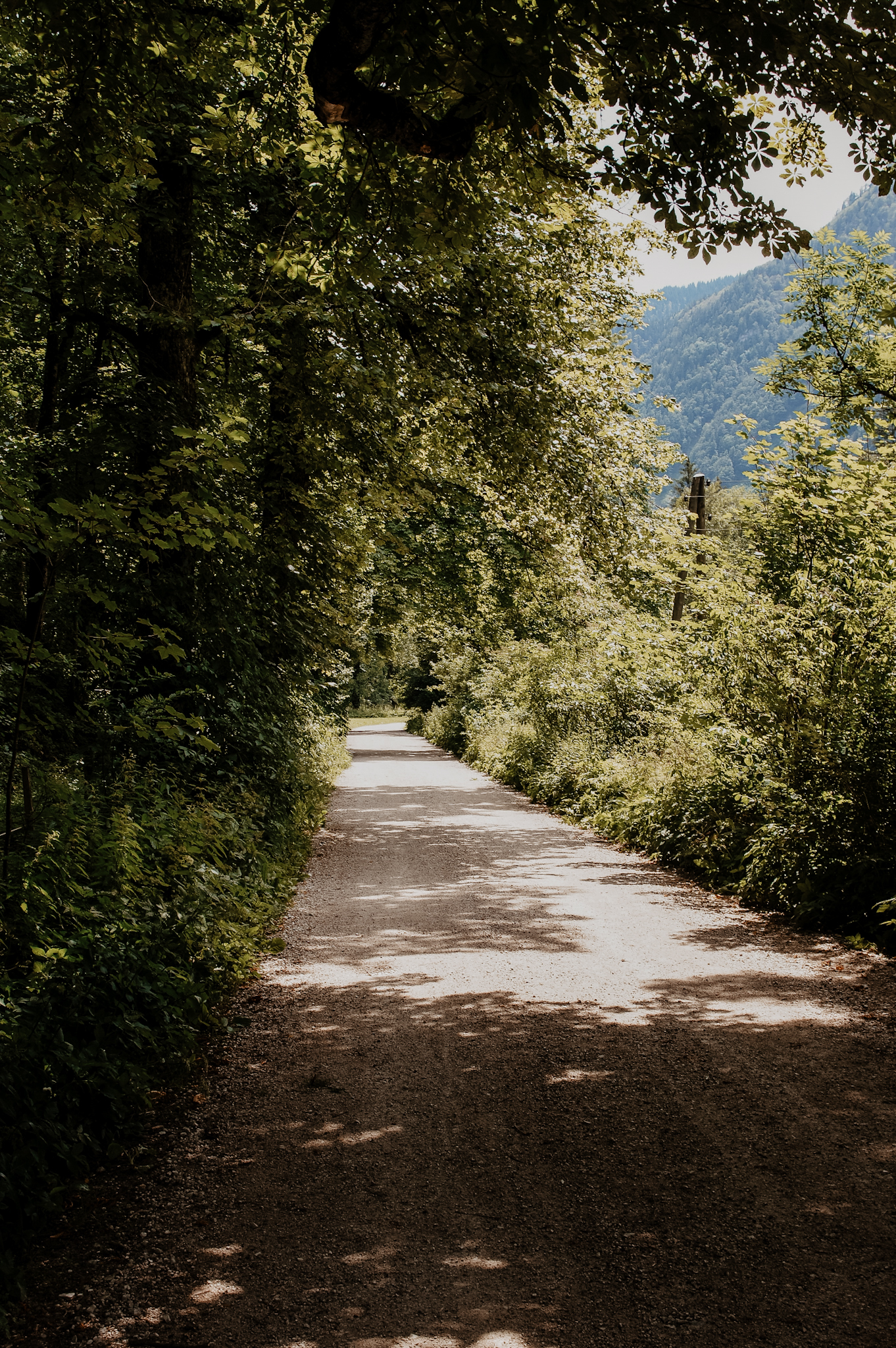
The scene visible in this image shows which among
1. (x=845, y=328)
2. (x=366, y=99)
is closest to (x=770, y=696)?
(x=366, y=99)

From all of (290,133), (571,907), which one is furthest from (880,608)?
(290,133)

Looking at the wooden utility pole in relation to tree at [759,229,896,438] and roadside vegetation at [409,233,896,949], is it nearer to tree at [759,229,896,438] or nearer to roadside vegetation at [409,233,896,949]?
roadside vegetation at [409,233,896,949]

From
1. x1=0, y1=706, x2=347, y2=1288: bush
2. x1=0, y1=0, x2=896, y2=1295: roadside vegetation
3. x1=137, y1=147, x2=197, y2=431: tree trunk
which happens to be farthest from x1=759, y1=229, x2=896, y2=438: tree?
x1=0, y1=706, x2=347, y2=1288: bush

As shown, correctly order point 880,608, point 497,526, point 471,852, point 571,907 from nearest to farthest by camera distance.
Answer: point 880,608
point 571,907
point 471,852
point 497,526

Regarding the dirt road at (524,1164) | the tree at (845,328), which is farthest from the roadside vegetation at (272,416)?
the tree at (845,328)

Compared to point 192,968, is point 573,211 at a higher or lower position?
higher

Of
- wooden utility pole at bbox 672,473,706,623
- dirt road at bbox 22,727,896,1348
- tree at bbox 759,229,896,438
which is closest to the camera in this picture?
dirt road at bbox 22,727,896,1348

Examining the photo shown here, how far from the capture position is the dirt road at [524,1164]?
2.92m

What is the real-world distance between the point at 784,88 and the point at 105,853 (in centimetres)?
589

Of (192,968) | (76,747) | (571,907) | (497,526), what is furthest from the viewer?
(497,526)

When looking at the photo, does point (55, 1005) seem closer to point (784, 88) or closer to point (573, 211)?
point (784, 88)

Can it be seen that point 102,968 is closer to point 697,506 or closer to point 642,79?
point 642,79

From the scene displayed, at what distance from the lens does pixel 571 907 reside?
8844 mm

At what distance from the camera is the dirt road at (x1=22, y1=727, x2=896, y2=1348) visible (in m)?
2.92
